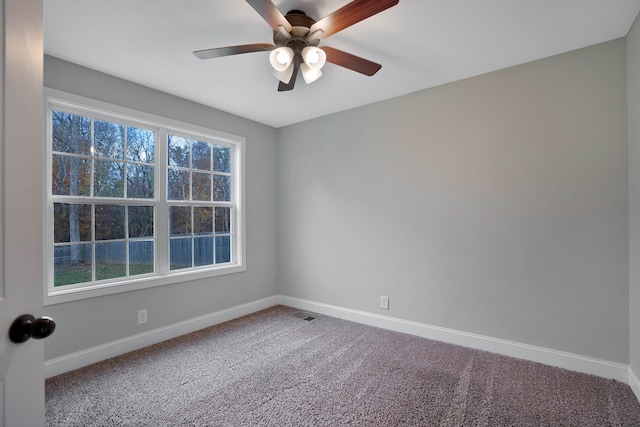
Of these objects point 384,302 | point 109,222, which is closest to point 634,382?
point 384,302

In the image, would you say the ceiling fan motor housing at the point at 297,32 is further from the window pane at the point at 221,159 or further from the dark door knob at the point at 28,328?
the window pane at the point at 221,159

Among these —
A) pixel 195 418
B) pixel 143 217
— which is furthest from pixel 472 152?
pixel 143 217

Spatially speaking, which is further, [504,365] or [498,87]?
[498,87]

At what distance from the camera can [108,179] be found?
108 inches

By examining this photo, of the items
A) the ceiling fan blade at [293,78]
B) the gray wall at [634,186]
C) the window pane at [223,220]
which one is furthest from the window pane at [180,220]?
the gray wall at [634,186]

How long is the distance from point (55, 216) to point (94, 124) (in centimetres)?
85

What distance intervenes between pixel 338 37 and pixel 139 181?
2262 millimetres

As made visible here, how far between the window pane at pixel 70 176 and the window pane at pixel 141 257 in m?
0.63

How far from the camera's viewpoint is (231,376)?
234 centimetres

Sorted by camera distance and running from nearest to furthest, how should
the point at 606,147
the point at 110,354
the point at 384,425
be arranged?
the point at 384,425, the point at 606,147, the point at 110,354

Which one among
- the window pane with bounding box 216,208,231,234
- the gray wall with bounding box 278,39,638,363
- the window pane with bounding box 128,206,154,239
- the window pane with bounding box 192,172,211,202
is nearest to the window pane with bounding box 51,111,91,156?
the window pane with bounding box 128,206,154,239

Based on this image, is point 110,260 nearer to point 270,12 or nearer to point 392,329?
point 270,12

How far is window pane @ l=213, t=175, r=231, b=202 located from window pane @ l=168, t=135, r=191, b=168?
0.40 metres

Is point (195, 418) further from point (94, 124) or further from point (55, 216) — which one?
point (94, 124)
